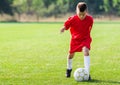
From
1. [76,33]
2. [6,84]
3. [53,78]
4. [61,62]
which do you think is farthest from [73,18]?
[61,62]

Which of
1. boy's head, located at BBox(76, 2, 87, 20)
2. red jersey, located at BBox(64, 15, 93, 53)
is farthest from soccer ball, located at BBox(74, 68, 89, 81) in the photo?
boy's head, located at BBox(76, 2, 87, 20)

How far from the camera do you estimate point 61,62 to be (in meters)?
14.5

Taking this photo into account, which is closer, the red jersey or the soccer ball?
the soccer ball

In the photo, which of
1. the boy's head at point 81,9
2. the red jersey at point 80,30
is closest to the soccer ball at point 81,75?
the red jersey at point 80,30

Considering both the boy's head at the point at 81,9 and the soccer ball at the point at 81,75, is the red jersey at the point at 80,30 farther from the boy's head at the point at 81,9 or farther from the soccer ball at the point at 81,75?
the soccer ball at the point at 81,75

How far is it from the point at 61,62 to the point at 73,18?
4.08 metres

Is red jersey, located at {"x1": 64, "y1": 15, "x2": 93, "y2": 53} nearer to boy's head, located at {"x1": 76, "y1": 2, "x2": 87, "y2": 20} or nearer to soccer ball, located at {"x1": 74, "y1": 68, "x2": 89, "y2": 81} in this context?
boy's head, located at {"x1": 76, "y1": 2, "x2": 87, "y2": 20}

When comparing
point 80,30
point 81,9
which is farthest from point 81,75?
point 81,9

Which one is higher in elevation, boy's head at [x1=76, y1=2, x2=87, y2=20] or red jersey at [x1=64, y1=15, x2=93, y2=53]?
boy's head at [x1=76, y1=2, x2=87, y2=20]

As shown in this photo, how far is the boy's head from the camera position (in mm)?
10211

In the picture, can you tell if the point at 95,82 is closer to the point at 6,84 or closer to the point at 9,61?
the point at 6,84

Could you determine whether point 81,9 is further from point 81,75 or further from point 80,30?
point 81,75

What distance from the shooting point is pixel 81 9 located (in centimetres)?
1024

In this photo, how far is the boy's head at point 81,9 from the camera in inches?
402
